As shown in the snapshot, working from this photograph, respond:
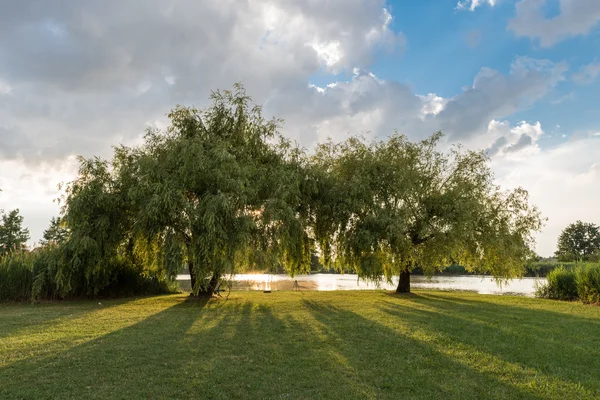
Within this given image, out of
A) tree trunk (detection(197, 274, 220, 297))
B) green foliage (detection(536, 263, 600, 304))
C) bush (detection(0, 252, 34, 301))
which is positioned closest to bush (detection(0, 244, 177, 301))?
bush (detection(0, 252, 34, 301))

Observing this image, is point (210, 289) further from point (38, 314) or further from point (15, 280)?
point (15, 280)

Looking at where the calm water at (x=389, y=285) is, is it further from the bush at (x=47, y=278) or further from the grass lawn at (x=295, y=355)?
the grass lawn at (x=295, y=355)

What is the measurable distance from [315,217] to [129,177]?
9.17m

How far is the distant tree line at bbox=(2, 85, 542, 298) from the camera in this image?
1585cm

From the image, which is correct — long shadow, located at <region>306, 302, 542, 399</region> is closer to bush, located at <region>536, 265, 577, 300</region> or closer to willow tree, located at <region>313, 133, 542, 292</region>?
willow tree, located at <region>313, 133, 542, 292</region>

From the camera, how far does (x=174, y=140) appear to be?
57.4 feet

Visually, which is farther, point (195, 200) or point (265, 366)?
point (195, 200)

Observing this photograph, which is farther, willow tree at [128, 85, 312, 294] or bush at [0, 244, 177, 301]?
bush at [0, 244, 177, 301]

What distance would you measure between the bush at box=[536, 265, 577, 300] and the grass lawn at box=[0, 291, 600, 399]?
354 inches

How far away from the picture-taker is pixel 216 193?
16094mm

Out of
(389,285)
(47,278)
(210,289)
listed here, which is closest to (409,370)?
(210,289)

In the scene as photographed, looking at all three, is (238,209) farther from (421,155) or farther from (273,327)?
(421,155)

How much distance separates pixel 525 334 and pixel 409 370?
5128 mm

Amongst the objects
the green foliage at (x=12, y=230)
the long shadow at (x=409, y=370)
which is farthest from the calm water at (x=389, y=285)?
the green foliage at (x=12, y=230)
